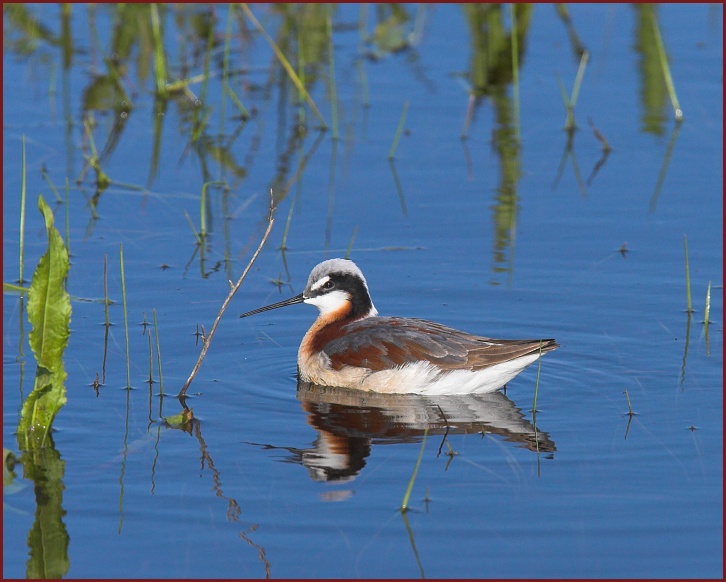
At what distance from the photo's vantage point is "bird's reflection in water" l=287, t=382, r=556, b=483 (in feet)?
24.8

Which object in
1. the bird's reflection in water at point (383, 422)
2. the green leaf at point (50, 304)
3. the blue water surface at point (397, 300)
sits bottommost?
the bird's reflection in water at point (383, 422)

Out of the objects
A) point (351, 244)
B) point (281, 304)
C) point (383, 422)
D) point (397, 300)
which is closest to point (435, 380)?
point (383, 422)

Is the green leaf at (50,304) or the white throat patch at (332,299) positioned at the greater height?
the green leaf at (50,304)

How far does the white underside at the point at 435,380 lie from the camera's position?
28.8 ft

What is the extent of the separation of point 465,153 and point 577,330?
4.29 m

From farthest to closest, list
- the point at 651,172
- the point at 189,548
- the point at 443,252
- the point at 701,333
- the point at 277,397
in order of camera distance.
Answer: the point at 651,172 < the point at 443,252 < the point at 701,333 < the point at 277,397 < the point at 189,548

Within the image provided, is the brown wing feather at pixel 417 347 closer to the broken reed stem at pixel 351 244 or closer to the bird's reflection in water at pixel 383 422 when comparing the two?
the bird's reflection in water at pixel 383 422

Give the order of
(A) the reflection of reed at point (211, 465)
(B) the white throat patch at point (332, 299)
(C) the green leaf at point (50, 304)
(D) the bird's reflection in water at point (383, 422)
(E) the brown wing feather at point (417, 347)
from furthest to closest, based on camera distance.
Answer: (B) the white throat patch at point (332, 299) → (E) the brown wing feather at point (417, 347) → (D) the bird's reflection in water at point (383, 422) → (C) the green leaf at point (50, 304) → (A) the reflection of reed at point (211, 465)

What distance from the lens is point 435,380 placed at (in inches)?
352

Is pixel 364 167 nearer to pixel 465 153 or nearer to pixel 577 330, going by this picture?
→ pixel 465 153

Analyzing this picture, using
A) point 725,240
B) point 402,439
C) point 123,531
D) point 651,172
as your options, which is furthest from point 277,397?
point 651,172

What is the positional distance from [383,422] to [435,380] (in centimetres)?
77

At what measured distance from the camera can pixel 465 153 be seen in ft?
44.8

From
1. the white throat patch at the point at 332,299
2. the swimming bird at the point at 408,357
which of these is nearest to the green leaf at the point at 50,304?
the swimming bird at the point at 408,357
